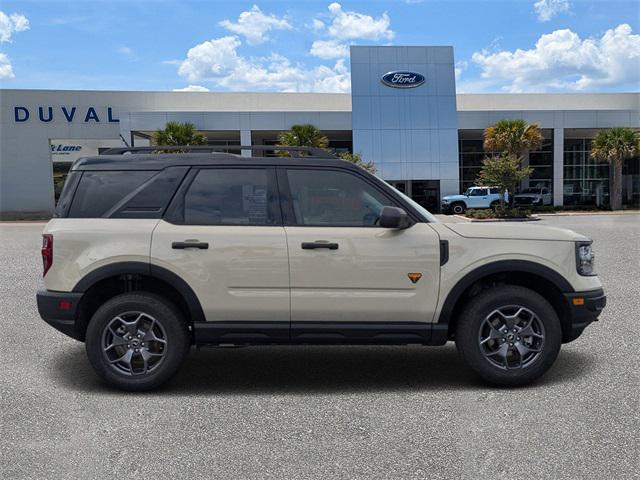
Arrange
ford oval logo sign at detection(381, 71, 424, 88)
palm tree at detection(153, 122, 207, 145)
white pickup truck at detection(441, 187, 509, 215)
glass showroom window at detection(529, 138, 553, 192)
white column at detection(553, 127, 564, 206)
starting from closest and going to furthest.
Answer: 1. palm tree at detection(153, 122, 207, 145)
2. white pickup truck at detection(441, 187, 509, 215)
3. ford oval logo sign at detection(381, 71, 424, 88)
4. white column at detection(553, 127, 564, 206)
5. glass showroom window at detection(529, 138, 553, 192)

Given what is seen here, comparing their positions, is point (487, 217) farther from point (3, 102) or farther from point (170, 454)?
point (3, 102)

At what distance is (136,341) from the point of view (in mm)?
4336

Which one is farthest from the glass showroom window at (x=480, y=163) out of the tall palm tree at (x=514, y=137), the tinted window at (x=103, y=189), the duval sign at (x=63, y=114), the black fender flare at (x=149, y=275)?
the black fender flare at (x=149, y=275)

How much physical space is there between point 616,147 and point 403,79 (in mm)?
15015

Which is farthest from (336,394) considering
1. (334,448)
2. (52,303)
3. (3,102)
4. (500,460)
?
(3,102)

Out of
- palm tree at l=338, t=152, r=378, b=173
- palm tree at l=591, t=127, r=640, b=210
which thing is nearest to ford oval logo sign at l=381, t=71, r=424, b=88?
palm tree at l=338, t=152, r=378, b=173

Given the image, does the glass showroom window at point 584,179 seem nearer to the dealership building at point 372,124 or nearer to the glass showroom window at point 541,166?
the dealership building at point 372,124

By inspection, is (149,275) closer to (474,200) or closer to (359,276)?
(359,276)

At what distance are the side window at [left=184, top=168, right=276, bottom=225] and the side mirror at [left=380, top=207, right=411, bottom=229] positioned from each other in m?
0.90

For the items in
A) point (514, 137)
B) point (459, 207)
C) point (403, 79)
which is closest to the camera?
point (514, 137)

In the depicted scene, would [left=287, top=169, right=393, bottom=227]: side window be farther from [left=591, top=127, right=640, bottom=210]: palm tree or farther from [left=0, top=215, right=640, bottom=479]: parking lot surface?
[left=591, top=127, right=640, bottom=210]: palm tree

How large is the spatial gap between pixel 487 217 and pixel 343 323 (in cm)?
2832

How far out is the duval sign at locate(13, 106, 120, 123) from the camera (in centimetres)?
3784

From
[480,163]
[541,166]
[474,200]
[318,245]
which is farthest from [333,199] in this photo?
[541,166]
